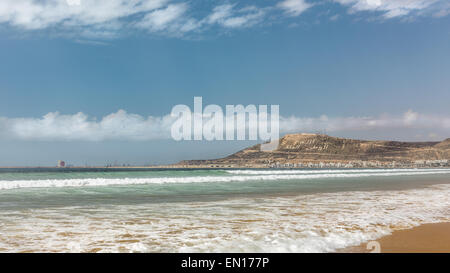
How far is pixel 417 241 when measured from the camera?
6.22m

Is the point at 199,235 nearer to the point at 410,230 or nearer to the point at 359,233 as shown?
the point at 359,233

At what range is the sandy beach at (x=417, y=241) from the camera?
5602 millimetres

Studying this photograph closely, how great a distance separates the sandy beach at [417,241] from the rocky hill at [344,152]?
15952cm

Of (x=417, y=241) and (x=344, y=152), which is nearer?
(x=417, y=241)

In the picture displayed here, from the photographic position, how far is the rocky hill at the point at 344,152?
163625 millimetres

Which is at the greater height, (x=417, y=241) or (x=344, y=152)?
(x=344, y=152)

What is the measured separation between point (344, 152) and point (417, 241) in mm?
177568

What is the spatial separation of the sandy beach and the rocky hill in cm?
15952

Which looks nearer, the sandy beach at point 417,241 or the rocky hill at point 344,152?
the sandy beach at point 417,241

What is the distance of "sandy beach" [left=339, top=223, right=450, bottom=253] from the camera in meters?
5.60

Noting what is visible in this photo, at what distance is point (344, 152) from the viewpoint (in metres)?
174

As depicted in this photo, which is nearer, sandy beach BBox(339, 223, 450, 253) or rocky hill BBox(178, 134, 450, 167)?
sandy beach BBox(339, 223, 450, 253)
